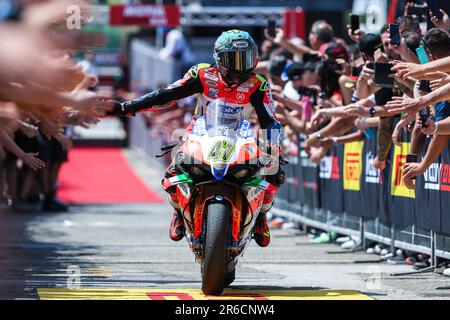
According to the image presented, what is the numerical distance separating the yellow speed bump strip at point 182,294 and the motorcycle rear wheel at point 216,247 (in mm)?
127

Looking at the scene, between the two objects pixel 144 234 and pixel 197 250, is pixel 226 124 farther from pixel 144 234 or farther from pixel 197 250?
pixel 144 234

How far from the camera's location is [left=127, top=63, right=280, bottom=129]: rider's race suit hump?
34.1 feet

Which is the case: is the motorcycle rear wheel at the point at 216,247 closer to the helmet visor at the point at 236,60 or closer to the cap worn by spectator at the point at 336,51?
the helmet visor at the point at 236,60

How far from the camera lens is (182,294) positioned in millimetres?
9922

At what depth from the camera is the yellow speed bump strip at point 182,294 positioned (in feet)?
31.6

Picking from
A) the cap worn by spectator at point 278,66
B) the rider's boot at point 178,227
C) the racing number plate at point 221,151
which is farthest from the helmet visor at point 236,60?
the cap worn by spectator at point 278,66

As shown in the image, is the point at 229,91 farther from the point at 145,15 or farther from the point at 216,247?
the point at 145,15

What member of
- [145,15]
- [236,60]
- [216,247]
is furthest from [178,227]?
[145,15]

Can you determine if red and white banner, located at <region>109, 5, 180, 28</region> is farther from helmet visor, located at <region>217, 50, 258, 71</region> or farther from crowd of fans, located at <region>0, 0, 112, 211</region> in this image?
crowd of fans, located at <region>0, 0, 112, 211</region>

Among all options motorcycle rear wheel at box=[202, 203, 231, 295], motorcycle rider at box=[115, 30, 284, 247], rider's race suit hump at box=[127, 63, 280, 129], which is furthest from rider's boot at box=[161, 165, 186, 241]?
motorcycle rear wheel at box=[202, 203, 231, 295]

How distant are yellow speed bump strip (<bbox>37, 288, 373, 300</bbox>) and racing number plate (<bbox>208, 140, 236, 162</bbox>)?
40.9 inches

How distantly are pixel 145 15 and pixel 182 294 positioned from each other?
93.6 feet
